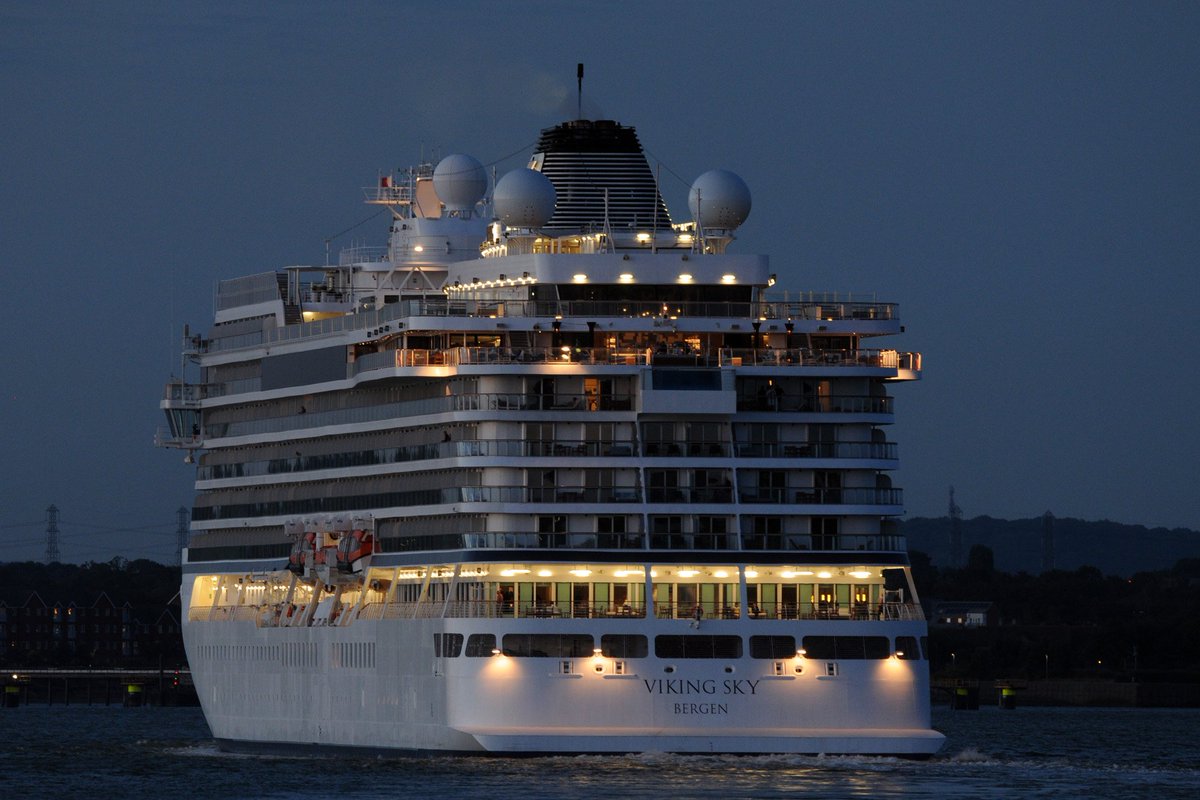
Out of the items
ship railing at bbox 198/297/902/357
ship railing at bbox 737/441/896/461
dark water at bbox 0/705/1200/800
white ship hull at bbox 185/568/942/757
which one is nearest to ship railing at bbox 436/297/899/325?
ship railing at bbox 198/297/902/357

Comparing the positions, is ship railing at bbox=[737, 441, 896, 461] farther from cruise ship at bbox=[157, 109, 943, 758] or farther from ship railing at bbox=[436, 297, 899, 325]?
ship railing at bbox=[436, 297, 899, 325]

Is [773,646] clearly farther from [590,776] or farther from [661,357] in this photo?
[661,357]

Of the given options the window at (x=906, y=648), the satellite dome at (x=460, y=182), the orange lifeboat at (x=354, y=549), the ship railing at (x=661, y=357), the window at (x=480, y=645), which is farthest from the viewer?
the satellite dome at (x=460, y=182)

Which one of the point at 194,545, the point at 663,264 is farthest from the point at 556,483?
the point at 194,545

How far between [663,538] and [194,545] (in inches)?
1015

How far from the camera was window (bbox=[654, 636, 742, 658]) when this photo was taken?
68938 mm

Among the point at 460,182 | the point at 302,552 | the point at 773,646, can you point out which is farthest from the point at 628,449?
the point at 460,182

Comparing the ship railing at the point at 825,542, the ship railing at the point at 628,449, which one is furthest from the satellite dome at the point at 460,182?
the ship railing at the point at 825,542

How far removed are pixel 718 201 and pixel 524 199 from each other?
565 centimetres

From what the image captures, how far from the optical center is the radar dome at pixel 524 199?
77.8 meters

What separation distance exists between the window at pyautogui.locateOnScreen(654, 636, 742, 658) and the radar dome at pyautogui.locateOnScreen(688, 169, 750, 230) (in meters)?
14.7

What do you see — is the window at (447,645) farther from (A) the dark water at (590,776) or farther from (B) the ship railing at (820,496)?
(B) the ship railing at (820,496)

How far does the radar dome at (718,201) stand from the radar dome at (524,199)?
4254 millimetres

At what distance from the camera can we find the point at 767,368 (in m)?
73.4
